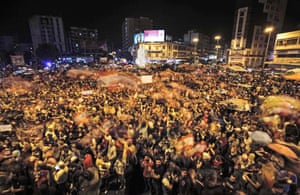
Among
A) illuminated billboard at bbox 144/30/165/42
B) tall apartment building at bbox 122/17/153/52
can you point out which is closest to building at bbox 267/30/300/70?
illuminated billboard at bbox 144/30/165/42

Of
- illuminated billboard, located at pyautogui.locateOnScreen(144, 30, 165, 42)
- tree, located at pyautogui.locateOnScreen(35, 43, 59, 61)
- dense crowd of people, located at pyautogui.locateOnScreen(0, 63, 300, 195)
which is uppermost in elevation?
illuminated billboard, located at pyautogui.locateOnScreen(144, 30, 165, 42)

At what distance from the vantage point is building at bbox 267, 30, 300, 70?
32916 mm

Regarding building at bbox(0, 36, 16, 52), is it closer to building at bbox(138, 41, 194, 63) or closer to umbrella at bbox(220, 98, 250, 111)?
building at bbox(138, 41, 194, 63)

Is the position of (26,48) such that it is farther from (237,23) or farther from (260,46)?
(260,46)

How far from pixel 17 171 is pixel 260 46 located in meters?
63.6

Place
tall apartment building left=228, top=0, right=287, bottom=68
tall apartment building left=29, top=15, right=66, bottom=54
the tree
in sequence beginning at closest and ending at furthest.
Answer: tall apartment building left=228, top=0, right=287, bottom=68 → the tree → tall apartment building left=29, top=15, right=66, bottom=54

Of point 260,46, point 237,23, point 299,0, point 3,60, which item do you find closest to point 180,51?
point 237,23

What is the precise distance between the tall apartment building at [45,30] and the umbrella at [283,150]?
99112mm

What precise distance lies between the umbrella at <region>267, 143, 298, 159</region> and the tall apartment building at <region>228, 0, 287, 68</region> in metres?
52.3

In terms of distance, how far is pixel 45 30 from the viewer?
84375 millimetres

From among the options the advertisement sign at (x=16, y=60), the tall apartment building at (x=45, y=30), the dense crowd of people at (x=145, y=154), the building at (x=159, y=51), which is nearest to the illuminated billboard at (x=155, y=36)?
the building at (x=159, y=51)

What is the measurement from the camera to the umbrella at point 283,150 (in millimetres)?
4543

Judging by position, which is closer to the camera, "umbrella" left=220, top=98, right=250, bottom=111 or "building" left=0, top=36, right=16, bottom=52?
"umbrella" left=220, top=98, right=250, bottom=111

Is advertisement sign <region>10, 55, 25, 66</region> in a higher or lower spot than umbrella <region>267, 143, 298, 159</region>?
higher
